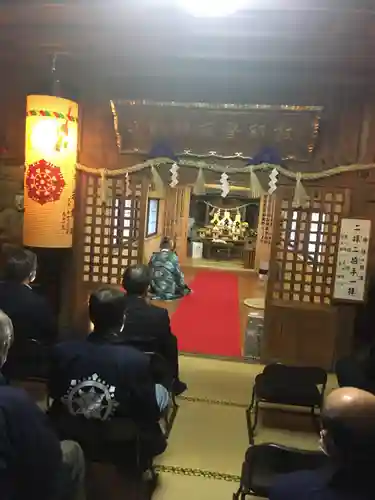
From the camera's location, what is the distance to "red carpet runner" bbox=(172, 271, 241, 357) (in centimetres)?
483

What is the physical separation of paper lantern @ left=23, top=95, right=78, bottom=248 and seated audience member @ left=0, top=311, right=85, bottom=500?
270cm

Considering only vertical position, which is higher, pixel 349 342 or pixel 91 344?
pixel 91 344

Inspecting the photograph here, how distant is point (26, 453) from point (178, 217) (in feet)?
35.0

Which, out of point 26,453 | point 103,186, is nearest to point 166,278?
point 103,186

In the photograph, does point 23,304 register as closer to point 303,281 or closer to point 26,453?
→ point 26,453

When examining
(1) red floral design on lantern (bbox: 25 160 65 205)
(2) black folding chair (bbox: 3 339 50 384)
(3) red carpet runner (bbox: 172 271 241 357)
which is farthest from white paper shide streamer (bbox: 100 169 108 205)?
(2) black folding chair (bbox: 3 339 50 384)

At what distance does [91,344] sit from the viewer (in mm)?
1939

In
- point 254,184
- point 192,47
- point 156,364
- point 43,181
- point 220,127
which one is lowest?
point 156,364

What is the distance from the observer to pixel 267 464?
6.18 feet

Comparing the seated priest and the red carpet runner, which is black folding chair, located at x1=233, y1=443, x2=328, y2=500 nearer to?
the seated priest

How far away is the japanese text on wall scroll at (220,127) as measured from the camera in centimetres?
411

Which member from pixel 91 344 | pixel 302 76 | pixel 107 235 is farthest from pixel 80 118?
pixel 91 344

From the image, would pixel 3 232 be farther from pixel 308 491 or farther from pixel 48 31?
pixel 308 491

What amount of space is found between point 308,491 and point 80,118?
3.79 m
